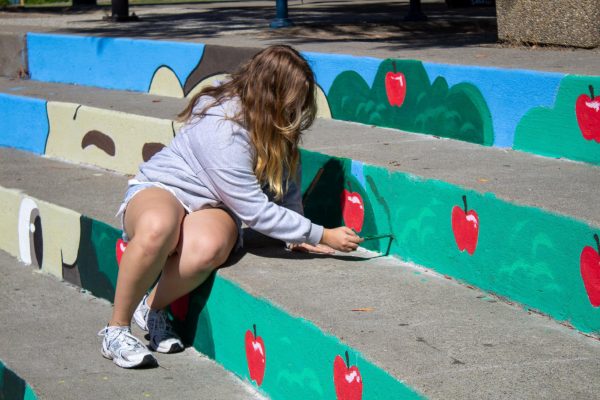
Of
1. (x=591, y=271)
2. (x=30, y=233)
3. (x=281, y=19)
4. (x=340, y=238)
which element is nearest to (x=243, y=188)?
(x=340, y=238)

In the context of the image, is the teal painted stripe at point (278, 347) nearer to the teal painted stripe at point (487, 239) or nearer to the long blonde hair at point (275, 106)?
the long blonde hair at point (275, 106)

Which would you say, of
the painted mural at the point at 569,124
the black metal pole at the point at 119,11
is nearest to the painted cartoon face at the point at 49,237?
the painted mural at the point at 569,124

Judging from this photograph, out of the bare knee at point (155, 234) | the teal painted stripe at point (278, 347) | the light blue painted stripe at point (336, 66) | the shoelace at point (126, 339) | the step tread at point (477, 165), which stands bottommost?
the shoelace at point (126, 339)

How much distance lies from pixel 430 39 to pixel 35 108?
2.51 metres

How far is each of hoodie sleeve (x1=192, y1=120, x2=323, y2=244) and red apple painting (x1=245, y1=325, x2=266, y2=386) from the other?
1.28 ft

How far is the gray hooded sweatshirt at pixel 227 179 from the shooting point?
3127 millimetres

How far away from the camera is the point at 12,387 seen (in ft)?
10.1

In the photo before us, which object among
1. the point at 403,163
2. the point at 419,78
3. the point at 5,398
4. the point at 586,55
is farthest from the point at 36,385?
the point at 586,55

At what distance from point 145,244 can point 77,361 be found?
0.50m

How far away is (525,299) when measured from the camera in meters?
2.77

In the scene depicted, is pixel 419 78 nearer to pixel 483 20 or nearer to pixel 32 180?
pixel 32 180

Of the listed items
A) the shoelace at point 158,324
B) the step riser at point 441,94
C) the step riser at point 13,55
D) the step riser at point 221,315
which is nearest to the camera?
the step riser at point 221,315

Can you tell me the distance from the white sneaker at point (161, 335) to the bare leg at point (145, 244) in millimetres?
113

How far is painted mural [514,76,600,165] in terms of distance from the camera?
340 cm
